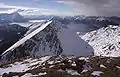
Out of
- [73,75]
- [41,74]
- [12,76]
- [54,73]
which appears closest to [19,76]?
[12,76]

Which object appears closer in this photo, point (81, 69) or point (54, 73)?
point (54, 73)

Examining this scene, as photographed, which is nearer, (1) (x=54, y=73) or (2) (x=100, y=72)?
(1) (x=54, y=73)

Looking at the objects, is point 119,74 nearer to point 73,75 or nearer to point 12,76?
point 73,75

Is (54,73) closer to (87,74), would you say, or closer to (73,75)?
(73,75)

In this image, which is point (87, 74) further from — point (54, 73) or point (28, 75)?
point (28, 75)

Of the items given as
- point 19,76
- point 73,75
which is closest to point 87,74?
point 73,75

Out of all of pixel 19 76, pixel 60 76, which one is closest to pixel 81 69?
pixel 60 76

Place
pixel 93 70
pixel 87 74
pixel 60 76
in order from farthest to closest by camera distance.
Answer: pixel 93 70, pixel 87 74, pixel 60 76

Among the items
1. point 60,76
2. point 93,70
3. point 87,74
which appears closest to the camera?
point 60,76
